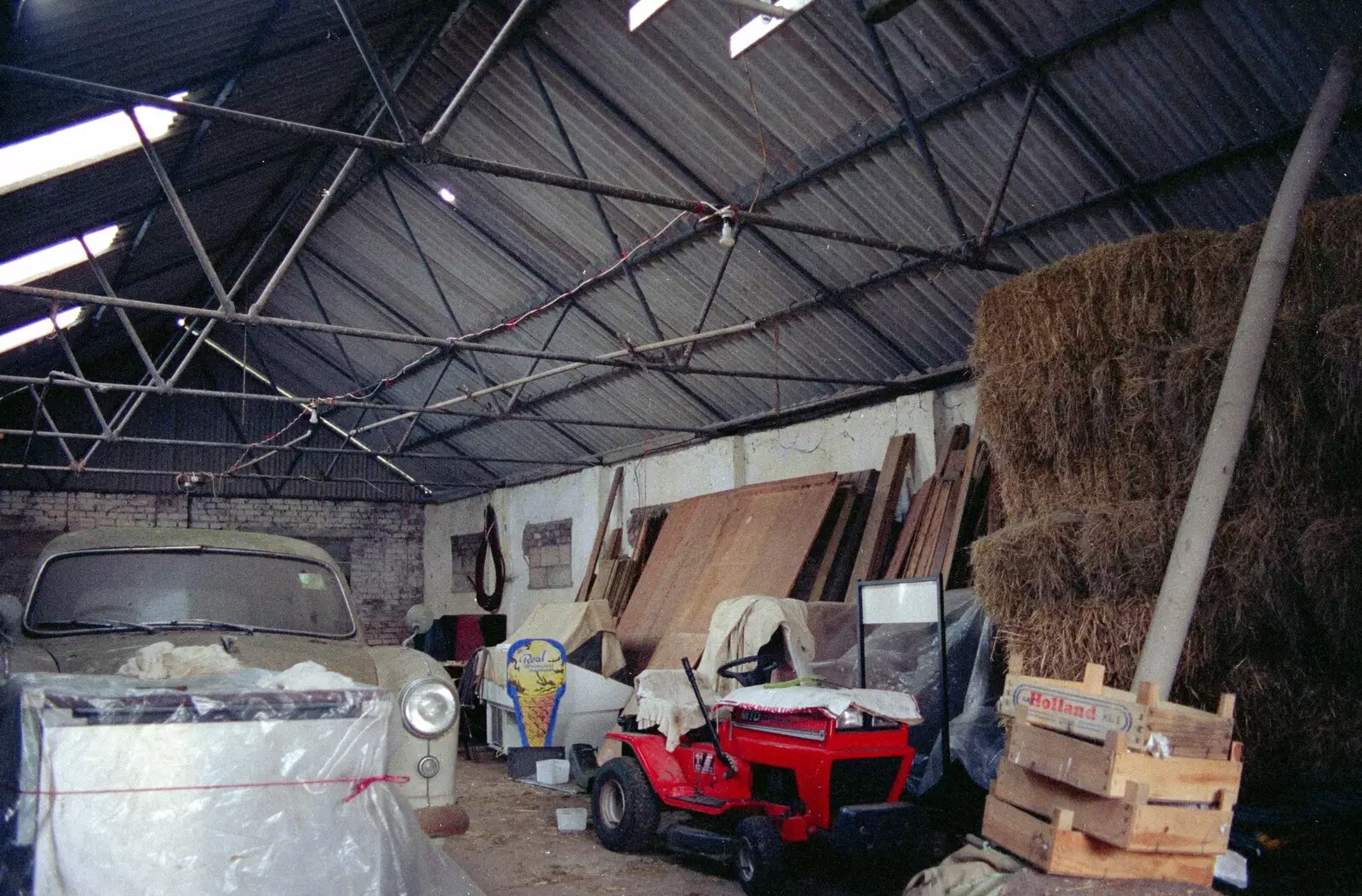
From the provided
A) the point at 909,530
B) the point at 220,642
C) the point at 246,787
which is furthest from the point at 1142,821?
the point at 909,530

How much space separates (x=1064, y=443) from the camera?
5.38 meters

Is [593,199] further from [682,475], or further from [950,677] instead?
[950,677]

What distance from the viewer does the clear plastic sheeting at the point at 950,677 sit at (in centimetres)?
586

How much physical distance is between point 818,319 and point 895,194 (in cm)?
204

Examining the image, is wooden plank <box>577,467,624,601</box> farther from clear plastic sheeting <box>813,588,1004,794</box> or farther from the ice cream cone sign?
clear plastic sheeting <box>813,588,1004,794</box>

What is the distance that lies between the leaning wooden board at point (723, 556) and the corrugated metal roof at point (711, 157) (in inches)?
46.9

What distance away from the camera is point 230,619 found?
4277mm

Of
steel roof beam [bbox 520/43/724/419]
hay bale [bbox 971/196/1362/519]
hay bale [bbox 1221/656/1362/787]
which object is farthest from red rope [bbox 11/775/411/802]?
steel roof beam [bbox 520/43/724/419]

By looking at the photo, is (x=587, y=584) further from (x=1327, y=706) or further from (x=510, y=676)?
(x=1327, y=706)

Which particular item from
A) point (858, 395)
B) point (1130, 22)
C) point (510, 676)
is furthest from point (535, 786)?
point (1130, 22)

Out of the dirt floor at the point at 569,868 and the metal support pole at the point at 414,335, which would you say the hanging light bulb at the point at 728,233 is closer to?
the metal support pole at the point at 414,335

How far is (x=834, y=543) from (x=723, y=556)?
Result: 1.40m

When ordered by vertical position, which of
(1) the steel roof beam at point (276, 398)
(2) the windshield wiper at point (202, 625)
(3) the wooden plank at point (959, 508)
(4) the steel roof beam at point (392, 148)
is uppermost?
(4) the steel roof beam at point (392, 148)

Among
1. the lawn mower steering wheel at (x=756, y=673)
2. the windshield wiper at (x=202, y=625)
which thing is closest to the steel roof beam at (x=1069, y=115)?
the lawn mower steering wheel at (x=756, y=673)
